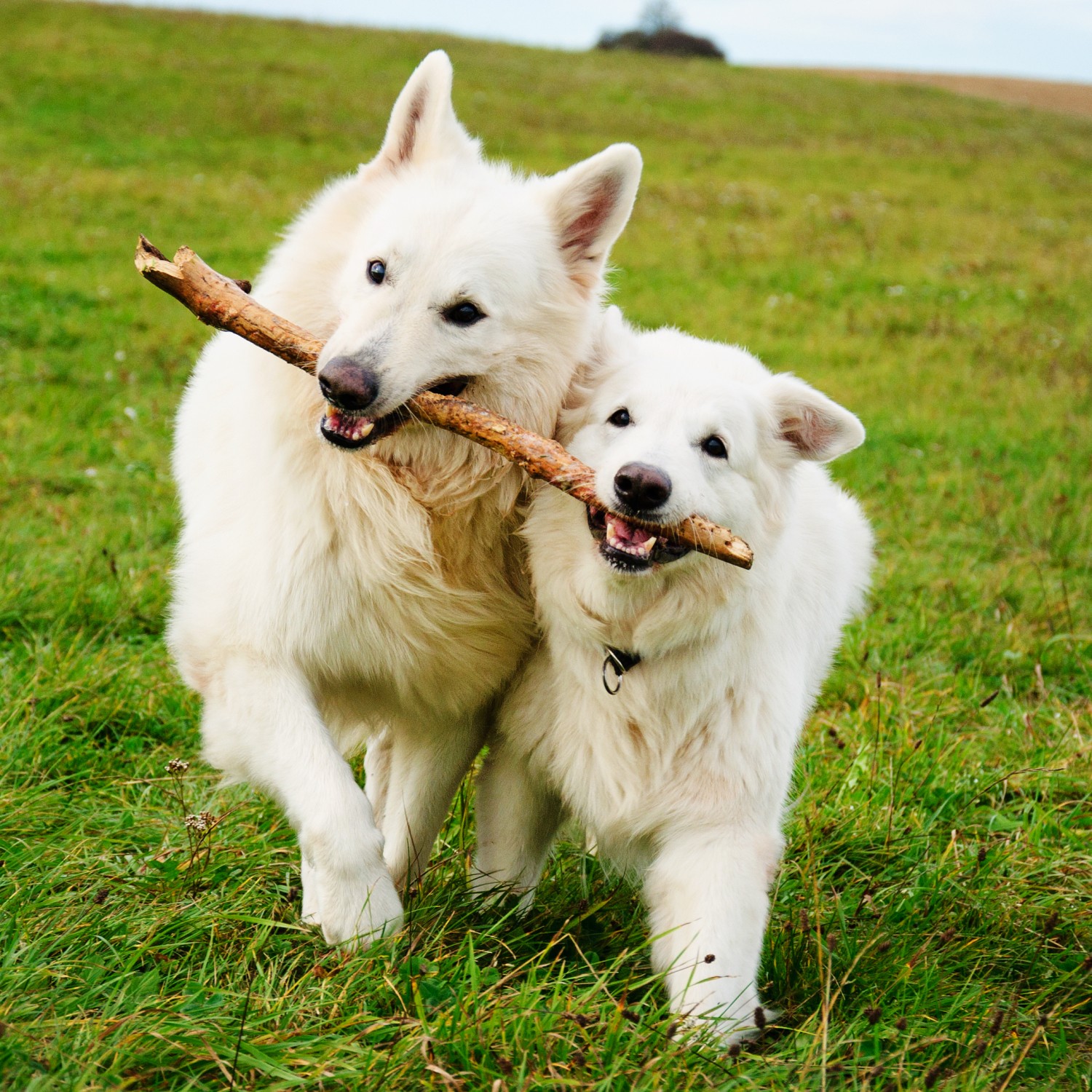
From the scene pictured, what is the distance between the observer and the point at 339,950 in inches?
118

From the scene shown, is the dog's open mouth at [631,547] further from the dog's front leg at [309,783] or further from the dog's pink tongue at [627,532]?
the dog's front leg at [309,783]

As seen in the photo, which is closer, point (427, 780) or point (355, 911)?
point (355, 911)

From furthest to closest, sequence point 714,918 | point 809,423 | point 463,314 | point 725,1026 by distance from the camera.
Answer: point 809,423 < point 463,314 < point 714,918 < point 725,1026

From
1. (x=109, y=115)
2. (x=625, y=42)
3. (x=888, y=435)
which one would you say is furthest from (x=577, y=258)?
(x=625, y=42)

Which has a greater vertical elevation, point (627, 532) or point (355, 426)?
point (355, 426)

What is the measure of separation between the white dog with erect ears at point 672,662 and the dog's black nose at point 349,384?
26.8 inches

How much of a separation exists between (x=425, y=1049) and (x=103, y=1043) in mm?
683

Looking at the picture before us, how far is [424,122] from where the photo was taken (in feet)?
11.9

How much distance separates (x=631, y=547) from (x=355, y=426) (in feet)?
2.76

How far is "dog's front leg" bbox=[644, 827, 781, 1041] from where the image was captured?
2961 millimetres

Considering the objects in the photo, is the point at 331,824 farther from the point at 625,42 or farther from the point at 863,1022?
the point at 625,42

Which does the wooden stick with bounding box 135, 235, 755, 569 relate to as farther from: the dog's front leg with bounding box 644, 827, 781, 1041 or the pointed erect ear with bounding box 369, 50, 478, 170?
the dog's front leg with bounding box 644, 827, 781, 1041

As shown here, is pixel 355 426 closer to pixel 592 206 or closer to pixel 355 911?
pixel 592 206

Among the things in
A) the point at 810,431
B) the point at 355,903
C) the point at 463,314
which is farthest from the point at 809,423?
the point at 355,903
